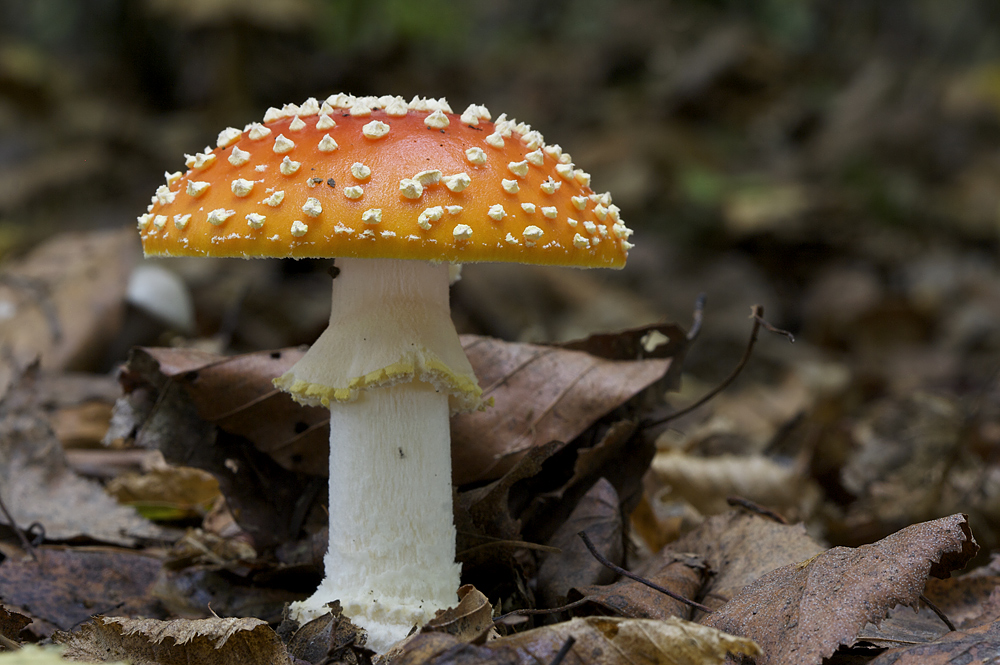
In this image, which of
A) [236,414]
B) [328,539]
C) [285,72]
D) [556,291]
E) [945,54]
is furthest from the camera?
[945,54]

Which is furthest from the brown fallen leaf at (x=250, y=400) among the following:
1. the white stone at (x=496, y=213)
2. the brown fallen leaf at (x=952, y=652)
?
the brown fallen leaf at (x=952, y=652)

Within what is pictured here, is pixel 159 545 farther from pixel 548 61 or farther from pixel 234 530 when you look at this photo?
pixel 548 61

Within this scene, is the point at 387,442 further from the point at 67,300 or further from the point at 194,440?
the point at 67,300

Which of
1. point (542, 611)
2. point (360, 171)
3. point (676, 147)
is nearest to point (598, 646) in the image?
point (542, 611)

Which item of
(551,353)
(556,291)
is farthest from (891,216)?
(551,353)

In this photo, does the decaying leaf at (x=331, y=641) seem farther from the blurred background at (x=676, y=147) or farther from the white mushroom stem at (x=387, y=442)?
the blurred background at (x=676, y=147)

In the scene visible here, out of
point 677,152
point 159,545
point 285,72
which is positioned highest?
point 285,72
